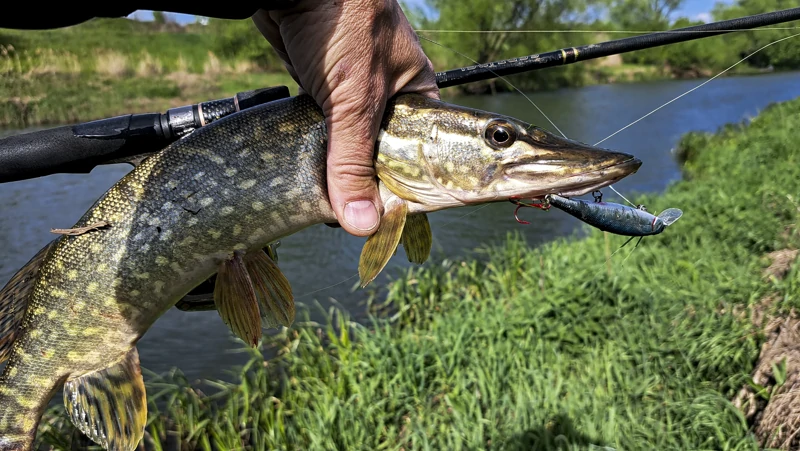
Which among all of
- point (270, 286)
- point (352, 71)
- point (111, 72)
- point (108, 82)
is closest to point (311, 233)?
point (270, 286)

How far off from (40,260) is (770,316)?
12.8ft

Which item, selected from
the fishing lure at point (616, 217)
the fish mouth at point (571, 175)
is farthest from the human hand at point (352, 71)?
the fishing lure at point (616, 217)

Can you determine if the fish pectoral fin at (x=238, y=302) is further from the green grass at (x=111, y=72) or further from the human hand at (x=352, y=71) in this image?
the green grass at (x=111, y=72)

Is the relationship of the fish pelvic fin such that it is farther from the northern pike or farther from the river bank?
the river bank

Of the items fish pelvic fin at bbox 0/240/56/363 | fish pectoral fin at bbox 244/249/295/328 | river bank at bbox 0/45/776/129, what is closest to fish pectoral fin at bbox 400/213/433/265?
fish pectoral fin at bbox 244/249/295/328

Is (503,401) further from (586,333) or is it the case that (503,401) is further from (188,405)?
(188,405)

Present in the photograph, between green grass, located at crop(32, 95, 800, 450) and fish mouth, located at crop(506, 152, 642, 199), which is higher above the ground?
fish mouth, located at crop(506, 152, 642, 199)

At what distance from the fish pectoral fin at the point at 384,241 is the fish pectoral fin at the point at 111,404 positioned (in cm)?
92

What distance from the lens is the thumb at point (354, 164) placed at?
5.71 ft

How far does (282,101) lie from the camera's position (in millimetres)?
1933

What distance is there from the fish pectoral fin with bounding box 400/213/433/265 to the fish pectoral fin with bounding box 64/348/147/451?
3.51 feet

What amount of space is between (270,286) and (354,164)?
556mm

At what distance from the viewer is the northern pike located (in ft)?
6.12

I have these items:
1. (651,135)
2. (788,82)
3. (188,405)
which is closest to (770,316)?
(188,405)
